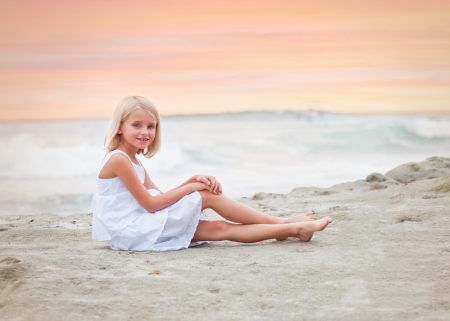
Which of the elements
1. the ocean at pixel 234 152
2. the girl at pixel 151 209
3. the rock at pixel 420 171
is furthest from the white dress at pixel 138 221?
the ocean at pixel 234 152

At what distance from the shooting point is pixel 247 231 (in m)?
3.95

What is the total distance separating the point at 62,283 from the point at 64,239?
5.28 ft

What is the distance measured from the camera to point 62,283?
2869mm

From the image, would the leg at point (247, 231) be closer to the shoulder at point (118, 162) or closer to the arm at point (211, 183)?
the arm at point (211, 183)

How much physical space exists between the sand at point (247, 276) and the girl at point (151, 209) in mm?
106

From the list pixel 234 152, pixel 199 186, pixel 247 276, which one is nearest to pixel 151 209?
pixel 199 186

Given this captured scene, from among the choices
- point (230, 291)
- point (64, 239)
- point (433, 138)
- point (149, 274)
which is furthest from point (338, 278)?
point (433, 138)

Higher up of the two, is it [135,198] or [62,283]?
[135,198]

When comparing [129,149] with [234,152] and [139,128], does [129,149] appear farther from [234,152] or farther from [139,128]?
[234,152]

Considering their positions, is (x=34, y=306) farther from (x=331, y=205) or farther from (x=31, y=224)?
(x=331, y=205)

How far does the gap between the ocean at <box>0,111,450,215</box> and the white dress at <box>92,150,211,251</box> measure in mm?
5183

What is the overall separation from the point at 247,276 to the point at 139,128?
1400 millimetres

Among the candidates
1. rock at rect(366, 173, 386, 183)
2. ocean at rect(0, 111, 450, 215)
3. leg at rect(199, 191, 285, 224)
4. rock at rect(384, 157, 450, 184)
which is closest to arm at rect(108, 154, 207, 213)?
leg at rect(199, 191, 285, 224)

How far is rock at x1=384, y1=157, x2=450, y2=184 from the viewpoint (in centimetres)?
724
